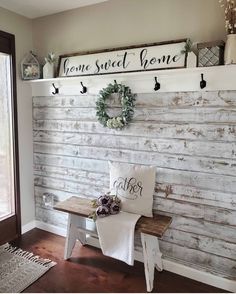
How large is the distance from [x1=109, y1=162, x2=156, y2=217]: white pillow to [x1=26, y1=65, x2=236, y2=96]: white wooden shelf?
680 mm

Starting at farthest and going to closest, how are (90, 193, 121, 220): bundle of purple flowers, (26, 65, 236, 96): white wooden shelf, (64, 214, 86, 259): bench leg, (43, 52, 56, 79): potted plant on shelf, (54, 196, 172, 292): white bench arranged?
(43, 52, 56, 79): potted plant on shelf < (64, 214, 86, 259): bench leg < (90, 193, 121, 220): bundle of purple flowers < (54, 196, 172, 292): white bench < (26, 65, 236, 96): white wooden shelf

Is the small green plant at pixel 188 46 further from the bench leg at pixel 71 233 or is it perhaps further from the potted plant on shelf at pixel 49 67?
the bench leg at pixel 71 233

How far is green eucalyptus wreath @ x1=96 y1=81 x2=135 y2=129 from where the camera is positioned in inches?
93.1

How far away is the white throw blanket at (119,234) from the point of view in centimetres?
215

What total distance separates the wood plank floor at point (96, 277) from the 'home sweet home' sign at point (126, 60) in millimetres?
1733

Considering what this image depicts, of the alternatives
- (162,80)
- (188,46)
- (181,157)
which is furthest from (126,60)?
(181,157)

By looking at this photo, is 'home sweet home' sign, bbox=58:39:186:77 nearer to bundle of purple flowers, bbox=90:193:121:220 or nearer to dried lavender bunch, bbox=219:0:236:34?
dried lavender bunch, bbox=219:0:236:34

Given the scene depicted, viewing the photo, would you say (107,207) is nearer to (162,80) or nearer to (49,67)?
(162,80)

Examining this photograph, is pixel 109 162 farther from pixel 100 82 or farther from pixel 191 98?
pixel 191 98

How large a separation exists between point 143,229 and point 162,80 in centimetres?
120

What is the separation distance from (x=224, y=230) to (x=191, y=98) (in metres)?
1.06

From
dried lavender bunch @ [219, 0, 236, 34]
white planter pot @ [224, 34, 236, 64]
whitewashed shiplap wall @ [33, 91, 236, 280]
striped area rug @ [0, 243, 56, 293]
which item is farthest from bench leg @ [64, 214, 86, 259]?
dried lavender bunch @ [219, 0, 236, 34]

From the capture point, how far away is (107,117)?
8.20 ft

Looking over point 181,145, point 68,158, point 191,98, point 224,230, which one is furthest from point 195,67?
point 68,158
